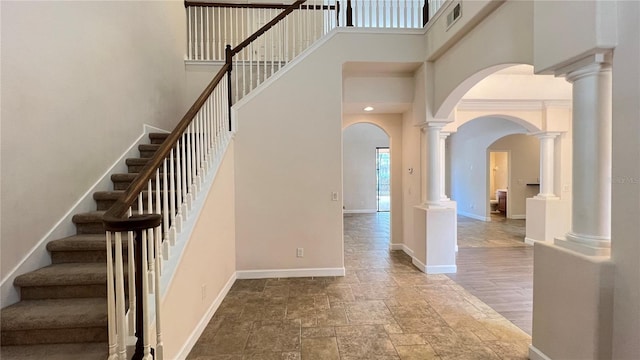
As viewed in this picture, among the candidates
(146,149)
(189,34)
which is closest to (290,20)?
(189,34)

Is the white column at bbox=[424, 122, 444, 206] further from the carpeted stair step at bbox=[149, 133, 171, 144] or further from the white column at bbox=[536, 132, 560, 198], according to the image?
the carpeted stair step at bbox=[149, 133, 171, 144]

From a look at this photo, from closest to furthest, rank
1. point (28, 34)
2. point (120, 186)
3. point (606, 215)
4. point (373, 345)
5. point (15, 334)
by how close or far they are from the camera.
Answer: point (15, 334) → point (606, 215) → point (28, 34) → point (373, 345) → point (120, 186)

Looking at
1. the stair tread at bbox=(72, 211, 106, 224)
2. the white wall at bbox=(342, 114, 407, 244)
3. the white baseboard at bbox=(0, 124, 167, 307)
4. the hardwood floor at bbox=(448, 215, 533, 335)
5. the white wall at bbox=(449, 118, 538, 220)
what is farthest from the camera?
the white wall at bbox=(449, 118, 538, 220)

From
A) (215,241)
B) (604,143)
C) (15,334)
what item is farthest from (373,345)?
(15,334)

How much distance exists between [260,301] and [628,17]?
3.74 m

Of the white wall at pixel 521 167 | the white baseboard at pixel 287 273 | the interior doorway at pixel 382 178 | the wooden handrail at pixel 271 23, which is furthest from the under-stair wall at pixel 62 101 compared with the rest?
the white wall at pixel 521 167

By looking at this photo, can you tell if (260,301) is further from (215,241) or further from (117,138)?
(117,138)

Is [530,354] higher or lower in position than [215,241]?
lower

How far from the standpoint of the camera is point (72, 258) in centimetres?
232

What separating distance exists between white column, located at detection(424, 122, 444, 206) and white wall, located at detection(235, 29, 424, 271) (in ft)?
3.70

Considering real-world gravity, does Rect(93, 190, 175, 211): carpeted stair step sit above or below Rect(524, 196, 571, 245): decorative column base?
above

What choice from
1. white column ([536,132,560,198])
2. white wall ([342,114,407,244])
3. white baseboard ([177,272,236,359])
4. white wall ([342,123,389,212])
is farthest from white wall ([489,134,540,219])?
white baseboard ([177,272,236,359])

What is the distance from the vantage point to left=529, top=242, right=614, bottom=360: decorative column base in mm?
1770

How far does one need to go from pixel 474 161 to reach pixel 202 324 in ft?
31.0
